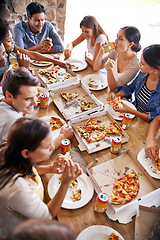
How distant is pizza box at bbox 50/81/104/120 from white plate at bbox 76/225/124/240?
3.80ft

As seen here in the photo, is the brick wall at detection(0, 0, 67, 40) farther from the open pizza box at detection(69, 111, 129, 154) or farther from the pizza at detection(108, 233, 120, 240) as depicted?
the pizza at detection(108, 233, 120, 240)

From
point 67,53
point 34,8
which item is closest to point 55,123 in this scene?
point 67,53

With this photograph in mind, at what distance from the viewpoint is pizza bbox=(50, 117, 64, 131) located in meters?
2.14

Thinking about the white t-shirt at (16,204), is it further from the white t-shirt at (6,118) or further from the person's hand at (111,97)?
the person's hand at (111,97)

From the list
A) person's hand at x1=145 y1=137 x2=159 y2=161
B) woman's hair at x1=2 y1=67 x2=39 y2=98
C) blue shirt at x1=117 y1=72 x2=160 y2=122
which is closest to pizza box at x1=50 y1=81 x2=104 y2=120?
blue shirt at x1=117 y1=72 x2=160 y2=122

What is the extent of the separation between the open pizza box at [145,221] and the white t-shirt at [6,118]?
1.20 m

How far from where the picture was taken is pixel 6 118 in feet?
5.87

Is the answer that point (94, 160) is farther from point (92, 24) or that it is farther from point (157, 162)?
point (92, 24)

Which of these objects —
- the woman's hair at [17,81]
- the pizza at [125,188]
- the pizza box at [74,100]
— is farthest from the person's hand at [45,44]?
the pizza at [125,188]

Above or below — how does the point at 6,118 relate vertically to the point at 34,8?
below

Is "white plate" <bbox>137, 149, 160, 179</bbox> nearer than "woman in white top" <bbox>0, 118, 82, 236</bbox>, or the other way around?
"woman in white top" <bbox>0, 118, 82, 236</bbox>

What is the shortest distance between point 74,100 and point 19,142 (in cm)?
133

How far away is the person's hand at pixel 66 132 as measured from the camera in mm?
1992

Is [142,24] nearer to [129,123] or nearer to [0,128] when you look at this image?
[129,123]
